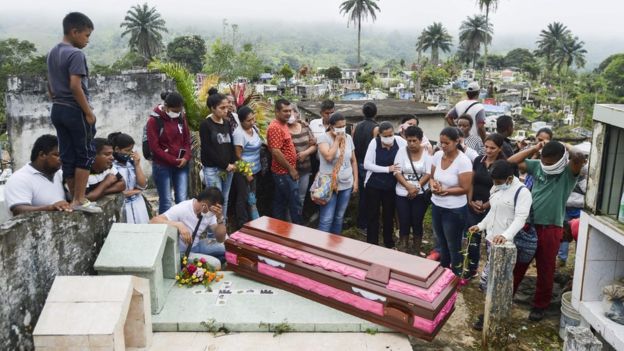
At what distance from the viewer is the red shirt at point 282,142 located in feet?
21.5

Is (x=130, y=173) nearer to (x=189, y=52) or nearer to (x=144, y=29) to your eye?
(x=144, y=29)

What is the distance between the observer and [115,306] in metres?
3.79

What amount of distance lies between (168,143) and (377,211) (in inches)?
111

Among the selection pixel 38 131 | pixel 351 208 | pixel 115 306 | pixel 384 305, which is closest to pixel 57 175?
pixel 115 306

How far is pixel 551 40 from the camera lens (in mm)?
98500

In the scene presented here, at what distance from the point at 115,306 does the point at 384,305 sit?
213cm

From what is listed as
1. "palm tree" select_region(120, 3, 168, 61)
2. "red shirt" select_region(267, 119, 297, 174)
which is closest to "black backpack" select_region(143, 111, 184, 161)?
"red shirt" select_region(267, 119, 297, 174)

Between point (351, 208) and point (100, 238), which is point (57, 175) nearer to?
point (100, 238)

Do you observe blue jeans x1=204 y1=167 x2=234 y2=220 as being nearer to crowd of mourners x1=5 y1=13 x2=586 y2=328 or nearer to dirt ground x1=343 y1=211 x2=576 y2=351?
crowd of mourners x1=5 y1=13 x2=586 y2=328

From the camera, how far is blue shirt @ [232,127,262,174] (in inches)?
257

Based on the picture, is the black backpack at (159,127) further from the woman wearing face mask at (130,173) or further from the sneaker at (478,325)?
the sneaker at (478,325)

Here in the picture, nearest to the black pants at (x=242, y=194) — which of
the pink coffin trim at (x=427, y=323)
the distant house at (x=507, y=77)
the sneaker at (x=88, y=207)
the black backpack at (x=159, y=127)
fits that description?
the black backpack at (x=159, y=127)

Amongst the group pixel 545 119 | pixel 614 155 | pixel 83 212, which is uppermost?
pixel 614 155

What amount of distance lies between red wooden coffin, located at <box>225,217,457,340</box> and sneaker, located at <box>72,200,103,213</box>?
51.1 inches
